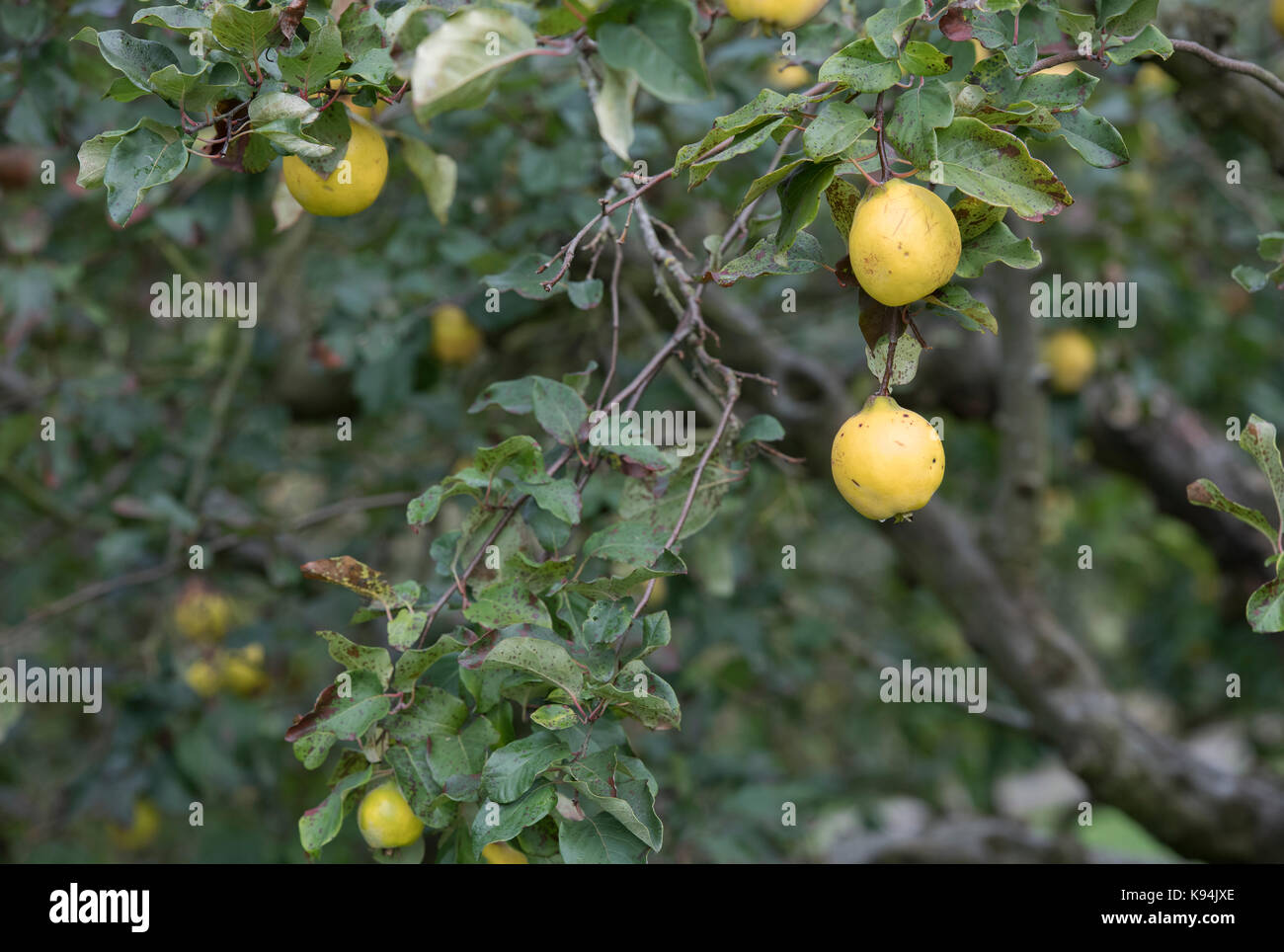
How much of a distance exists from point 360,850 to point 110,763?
1108 mm

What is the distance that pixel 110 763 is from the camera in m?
1.94

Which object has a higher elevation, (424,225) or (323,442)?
(424,225)

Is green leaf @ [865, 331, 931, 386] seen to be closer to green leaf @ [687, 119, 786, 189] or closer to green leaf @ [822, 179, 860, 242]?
green leaf @ [822, 179, 860, 242]

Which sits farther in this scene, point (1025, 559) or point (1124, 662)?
point (1124, 662)

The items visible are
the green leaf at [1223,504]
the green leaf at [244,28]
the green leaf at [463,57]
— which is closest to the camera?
the green leaf at [463,57]

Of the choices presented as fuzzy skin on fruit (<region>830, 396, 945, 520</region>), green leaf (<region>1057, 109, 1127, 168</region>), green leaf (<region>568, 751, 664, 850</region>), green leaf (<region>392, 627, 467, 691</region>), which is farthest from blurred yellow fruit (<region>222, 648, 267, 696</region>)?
green leaf (<region>1057, 109, 1127, 168</region>)

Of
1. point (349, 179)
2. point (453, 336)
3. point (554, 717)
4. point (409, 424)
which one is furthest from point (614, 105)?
point (409, 424)

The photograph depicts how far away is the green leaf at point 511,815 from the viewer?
0.88 meters

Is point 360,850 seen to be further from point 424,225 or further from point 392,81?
point 392,81

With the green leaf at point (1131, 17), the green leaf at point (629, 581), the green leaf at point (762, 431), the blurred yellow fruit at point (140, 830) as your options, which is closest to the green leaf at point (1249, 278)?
the green leaf at point (1131, 17)

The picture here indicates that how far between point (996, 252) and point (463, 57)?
0.48 m

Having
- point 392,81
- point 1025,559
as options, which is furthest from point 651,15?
point 1025,559

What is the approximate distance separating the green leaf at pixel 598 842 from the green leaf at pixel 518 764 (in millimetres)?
53

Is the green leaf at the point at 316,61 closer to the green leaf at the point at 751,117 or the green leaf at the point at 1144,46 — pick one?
the green leaf at the point at 751,117
